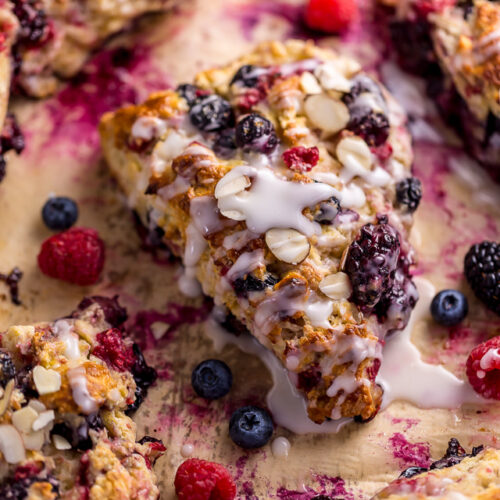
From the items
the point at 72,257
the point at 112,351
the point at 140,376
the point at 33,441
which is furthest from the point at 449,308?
the point at 33,441

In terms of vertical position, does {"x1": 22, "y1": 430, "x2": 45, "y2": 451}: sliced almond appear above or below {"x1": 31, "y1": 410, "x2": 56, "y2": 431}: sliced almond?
below

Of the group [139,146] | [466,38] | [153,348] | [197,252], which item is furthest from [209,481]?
[466,38]

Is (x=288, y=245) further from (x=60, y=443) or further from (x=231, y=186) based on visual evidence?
(x=60, y=443)

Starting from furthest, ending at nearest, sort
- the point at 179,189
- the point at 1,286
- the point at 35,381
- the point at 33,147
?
1. the point at 33,147
2. the point at 1,286
3. the point at 179,189
4. the point at 35,381

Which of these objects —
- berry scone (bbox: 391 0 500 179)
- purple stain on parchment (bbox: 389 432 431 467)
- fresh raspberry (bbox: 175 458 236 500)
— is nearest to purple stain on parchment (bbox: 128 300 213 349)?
fresh raspberry (bbox: 175 458 236 500)

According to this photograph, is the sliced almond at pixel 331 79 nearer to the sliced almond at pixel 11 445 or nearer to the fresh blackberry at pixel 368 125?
the fresh blackberry at pixel 368 125

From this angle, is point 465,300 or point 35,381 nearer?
point 35,381

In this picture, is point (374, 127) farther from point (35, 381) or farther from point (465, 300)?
point (35, 381)

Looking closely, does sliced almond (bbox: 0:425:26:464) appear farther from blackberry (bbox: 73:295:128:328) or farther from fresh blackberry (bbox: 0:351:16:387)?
blackberry (bbox: 73:295:128:328)
